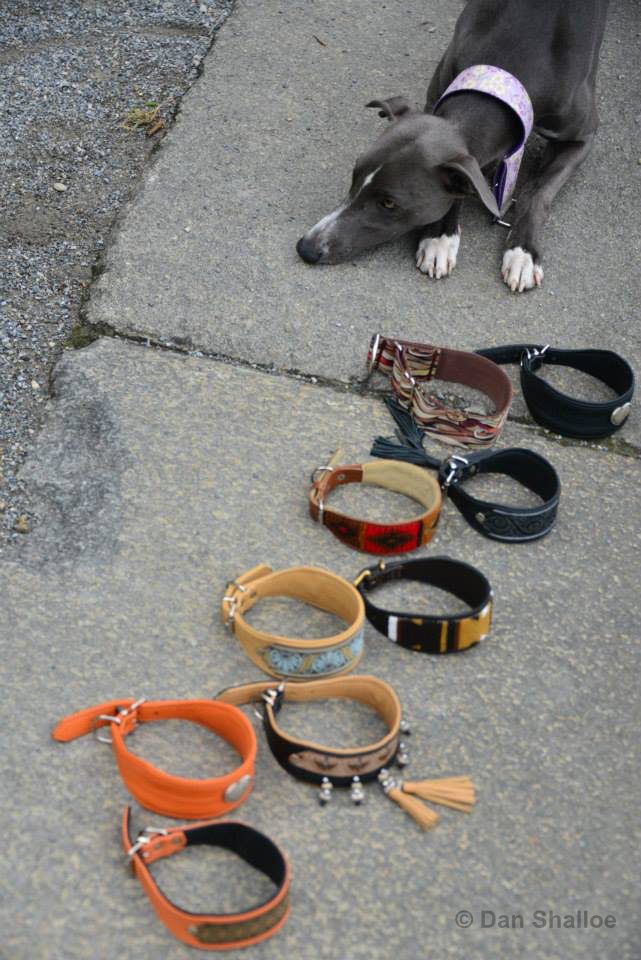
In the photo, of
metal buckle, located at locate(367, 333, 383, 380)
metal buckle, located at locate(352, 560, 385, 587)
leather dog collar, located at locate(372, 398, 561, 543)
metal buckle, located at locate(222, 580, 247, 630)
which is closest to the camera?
metal buckle, located at locate(222, 580, 247, 630)

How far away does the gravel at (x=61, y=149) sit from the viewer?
2965 mm

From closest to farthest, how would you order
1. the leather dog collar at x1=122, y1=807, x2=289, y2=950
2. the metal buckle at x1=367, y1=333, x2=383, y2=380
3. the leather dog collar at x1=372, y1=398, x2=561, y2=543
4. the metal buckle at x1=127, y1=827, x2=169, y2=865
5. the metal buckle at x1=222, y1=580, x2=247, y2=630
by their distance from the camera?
the leather dog collar at x1=122, y1=807, x2=289, y2=950
the metal buckle at x1=127, y1=827, x2=169, y2=865
the metal buckle at x1=222, y1=580, x2=247, y2=630
the leather dog collar at x1=372, y1=398, x2=561, y2=543
the metal buckle at x1=367, y1=333, x2=383, y2=380

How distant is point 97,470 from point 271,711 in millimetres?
927

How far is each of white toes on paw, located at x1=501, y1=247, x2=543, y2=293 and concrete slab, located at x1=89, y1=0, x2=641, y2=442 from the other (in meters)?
0.05

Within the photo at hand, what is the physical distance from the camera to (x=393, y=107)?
3.59 metres

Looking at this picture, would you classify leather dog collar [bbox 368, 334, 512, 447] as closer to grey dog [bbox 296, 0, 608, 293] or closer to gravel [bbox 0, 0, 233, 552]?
grey dog [bbox 296, 0, 608, 293]

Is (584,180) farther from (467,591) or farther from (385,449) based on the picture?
(467,591)

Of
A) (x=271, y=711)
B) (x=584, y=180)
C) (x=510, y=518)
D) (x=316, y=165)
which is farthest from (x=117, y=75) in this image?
(x=271, y=711)

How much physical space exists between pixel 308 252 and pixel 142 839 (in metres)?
2.15

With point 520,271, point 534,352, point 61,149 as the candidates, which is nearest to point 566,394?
point 534,352

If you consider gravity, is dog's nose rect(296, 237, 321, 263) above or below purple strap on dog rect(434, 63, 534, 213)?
below

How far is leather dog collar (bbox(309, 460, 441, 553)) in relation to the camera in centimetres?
253

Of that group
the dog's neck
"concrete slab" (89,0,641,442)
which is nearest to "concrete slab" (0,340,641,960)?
"concrete slab" (89,0,641,442)

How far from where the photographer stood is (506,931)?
1.89m
